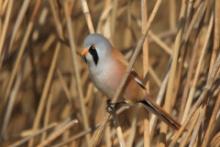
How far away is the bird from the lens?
1.65 m

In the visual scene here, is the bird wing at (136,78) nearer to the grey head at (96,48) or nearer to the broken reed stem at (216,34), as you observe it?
the grey head at (96,48)

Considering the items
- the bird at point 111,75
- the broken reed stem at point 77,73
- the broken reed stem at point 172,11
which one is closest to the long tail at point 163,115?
the bird at point 111,75

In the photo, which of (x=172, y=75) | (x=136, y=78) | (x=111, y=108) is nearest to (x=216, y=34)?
(x=172, y=75)

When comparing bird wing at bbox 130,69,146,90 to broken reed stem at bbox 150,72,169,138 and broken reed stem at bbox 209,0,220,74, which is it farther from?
broken reed stem at bbox 209,0,220,74

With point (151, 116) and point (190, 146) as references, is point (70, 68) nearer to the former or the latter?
point (151, 116)

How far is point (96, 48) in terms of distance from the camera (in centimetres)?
Answer: 165

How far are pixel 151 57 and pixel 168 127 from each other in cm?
83

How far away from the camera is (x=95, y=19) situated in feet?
8.46

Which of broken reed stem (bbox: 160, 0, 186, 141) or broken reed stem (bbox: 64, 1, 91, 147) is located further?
broken reed stem (bbox: 64, 1, 91, 147)

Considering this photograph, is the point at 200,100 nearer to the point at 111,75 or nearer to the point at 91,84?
the point at 111,75

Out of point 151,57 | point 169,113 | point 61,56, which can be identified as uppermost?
point 61,56

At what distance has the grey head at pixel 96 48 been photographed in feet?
5.31

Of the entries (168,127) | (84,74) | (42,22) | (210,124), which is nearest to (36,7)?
(42,22)

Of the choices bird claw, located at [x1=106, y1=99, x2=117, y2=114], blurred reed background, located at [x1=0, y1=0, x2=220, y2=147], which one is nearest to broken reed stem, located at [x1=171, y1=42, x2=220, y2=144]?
blurred reed background, located at [x1=0, y1=0, x2=220, y2=147]
